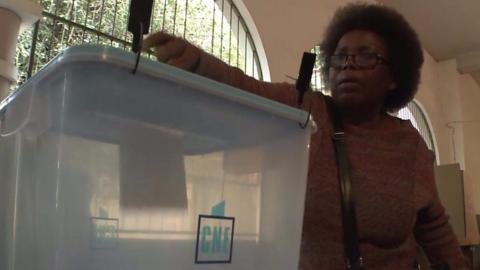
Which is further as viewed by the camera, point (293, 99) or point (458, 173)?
point (458, 173)

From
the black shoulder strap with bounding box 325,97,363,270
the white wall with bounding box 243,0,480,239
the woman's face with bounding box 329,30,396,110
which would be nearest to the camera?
the black shoulder strap with bounding box 325,97,363,270

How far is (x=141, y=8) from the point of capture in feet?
1.34

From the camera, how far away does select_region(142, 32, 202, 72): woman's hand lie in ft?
1.59

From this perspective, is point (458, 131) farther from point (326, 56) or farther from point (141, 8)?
point (141, 8)

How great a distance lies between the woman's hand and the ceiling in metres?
2.91

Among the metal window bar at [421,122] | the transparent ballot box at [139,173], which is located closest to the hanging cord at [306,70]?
the transparent ballot box at [139,173]

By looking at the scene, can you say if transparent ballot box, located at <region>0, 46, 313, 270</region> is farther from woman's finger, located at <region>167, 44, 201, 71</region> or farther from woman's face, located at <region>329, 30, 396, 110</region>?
woman's face, located at <region>329, 30, 396, 110</region>

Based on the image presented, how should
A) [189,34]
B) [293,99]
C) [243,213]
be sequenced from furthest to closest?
1. [189,34]
2. [293,99]
3. [243,213]

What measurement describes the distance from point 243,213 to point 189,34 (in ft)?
4.97

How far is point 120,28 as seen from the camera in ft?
5.28

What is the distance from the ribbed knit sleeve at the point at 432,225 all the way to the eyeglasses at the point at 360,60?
0.56 ft

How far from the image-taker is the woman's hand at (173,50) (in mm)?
486

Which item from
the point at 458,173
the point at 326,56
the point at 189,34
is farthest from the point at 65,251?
the point at 458,173

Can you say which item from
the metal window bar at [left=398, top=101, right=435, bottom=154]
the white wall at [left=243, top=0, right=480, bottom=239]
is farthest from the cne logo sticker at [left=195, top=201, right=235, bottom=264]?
the metal window bar at [left=398, top=101, right=435, bottom=154]
